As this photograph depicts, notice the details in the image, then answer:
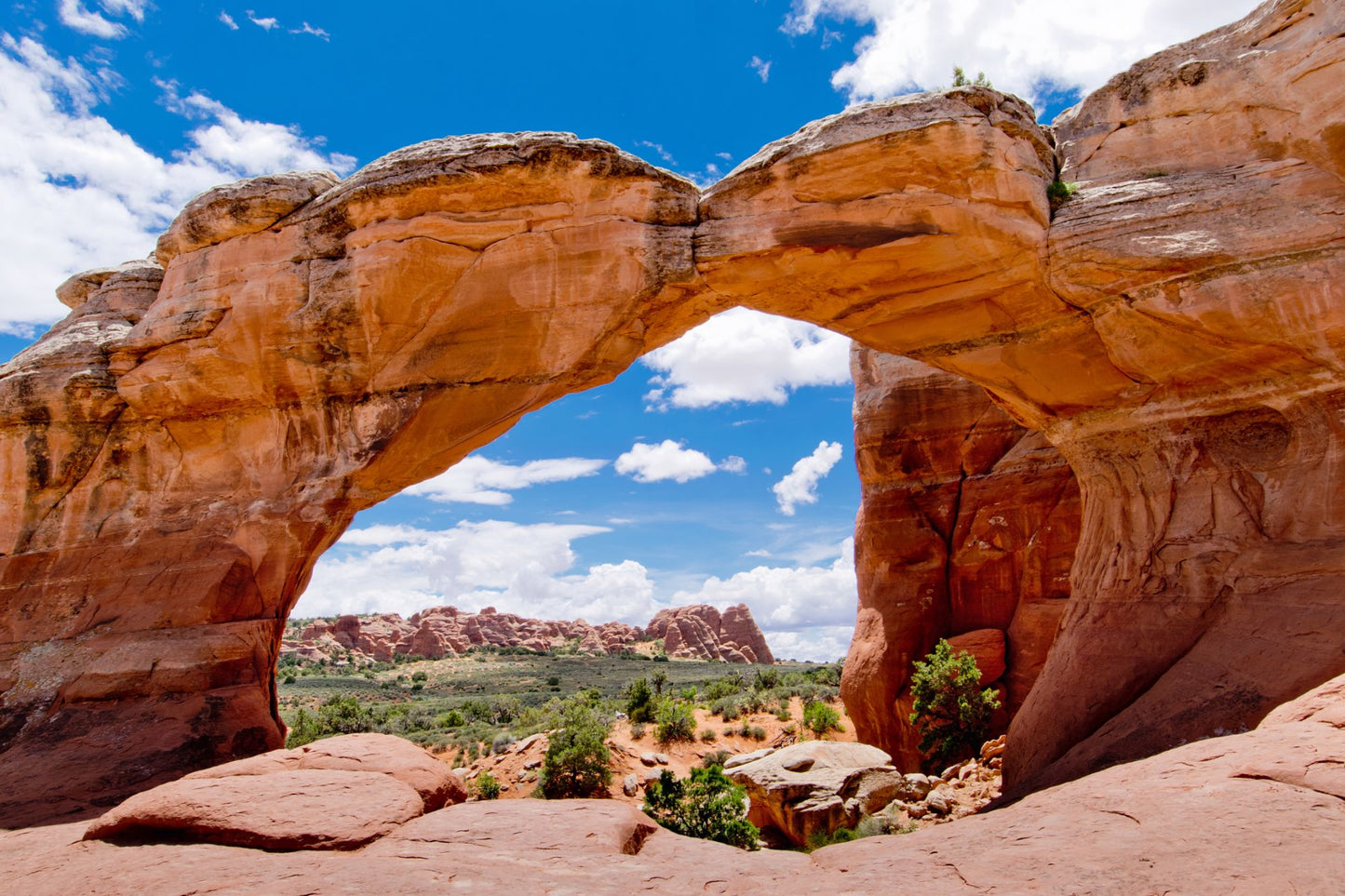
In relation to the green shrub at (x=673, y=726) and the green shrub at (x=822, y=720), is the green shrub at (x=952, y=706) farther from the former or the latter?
the green shrub at (x=673, y=726)

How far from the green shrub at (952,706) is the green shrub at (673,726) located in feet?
23.0

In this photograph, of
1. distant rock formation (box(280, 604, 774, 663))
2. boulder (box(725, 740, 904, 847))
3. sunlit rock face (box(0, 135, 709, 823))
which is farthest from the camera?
distant rock formation (box(280, 604, 774, 663))

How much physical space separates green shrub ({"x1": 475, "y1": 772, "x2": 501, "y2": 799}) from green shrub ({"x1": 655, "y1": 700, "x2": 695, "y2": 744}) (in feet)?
18.3

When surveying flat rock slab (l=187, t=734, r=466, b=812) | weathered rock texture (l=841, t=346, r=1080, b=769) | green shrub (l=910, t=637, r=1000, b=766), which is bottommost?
green shrub (l=910, t=637, r=1000, b=766)

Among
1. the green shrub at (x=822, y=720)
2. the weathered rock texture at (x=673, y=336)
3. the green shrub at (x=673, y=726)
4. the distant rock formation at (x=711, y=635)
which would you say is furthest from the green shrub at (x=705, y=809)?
the distant rock formation at (x=711, y=635)

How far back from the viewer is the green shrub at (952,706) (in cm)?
1606

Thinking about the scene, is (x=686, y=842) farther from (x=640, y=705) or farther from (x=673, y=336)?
(x=640, y=705)

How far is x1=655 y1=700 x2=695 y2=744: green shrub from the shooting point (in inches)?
843

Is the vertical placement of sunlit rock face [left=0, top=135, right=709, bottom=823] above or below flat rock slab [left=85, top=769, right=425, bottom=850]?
above

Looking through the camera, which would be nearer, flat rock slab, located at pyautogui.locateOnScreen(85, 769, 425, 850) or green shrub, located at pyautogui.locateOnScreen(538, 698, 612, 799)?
flat rock slab, located at pyautogui.locateOnScreen(85, 769, 425, 850)

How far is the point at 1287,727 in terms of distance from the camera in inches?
267

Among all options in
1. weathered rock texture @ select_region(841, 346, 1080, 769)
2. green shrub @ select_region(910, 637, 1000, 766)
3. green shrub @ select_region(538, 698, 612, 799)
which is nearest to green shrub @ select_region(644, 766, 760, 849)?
→ green shrub @ select_region(538, 698, 612, 799)

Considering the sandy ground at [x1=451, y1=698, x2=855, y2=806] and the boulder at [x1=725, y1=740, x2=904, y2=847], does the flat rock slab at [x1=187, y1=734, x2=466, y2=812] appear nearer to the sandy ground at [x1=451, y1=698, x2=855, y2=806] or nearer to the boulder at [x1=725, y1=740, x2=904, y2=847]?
the boulder at [x1=725, y1=740, x2=904, y2=847]

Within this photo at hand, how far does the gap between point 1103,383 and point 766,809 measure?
349 inches
